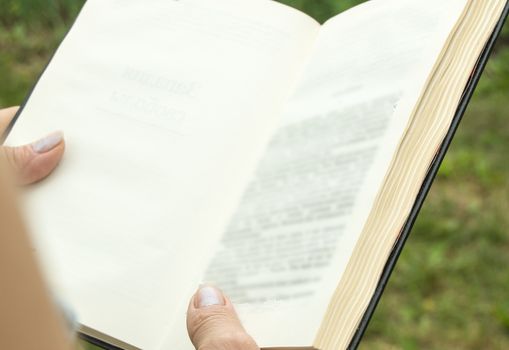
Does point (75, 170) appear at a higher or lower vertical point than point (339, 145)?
lower

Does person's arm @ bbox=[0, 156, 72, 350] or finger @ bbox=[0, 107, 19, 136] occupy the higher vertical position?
person's arm @ bbox=[0, 156, 72, 350]

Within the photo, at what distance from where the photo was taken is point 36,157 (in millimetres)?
1159

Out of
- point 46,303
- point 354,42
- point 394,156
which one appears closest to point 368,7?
point 354,42

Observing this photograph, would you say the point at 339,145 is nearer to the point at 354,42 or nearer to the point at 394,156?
the point at 394,156

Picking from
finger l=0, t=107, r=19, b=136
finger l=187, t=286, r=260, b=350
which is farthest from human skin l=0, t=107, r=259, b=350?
finger l=0, t=107, r=19, b=136

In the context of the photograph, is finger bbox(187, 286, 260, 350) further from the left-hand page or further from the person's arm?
the person's arm

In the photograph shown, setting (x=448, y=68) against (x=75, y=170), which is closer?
(x=448, y=68)

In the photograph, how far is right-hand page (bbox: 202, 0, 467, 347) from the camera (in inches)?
38.8

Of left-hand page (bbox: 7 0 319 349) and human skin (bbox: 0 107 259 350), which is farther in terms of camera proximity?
left-hand page (bbox: 7 0 319 349)

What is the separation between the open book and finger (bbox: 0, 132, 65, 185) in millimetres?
19

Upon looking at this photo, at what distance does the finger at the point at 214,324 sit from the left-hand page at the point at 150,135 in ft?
0.16

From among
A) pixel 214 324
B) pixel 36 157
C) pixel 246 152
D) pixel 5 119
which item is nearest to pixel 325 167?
pixel 246 152

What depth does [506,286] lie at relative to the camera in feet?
6.56

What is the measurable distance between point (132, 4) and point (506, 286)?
1227mm
